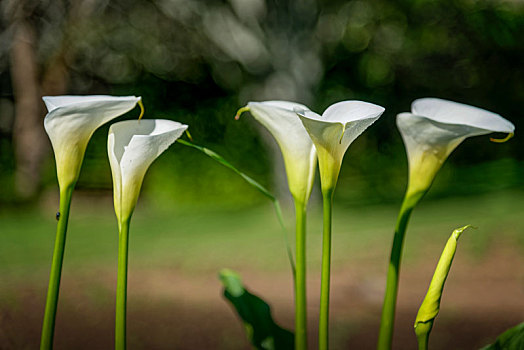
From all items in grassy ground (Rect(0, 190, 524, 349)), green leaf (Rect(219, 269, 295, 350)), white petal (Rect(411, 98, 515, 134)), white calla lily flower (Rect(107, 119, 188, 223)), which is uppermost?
white petal (Rect(411, 98, 515, 134))

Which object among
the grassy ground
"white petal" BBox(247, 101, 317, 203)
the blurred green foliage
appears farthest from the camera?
the blurred green foliage

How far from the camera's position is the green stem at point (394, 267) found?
2.13ft

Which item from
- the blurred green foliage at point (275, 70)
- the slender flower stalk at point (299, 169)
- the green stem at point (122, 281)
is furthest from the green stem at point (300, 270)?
the blurred green foliage at point (275, 70)

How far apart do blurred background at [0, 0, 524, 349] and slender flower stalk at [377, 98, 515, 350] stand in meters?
1.16

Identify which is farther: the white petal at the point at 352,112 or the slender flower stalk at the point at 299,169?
the slender flower stalk at the point at 299,169

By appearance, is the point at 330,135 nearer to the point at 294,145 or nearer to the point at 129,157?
the point at 294,145

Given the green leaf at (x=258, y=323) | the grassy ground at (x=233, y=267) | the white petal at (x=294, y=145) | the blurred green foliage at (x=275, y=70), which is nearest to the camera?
the white petal at (x=294, y=145)

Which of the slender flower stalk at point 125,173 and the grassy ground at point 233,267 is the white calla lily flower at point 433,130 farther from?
the grassy ground at point 233,267

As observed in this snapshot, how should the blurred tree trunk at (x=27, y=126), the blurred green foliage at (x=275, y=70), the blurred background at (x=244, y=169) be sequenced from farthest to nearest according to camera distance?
the blurred tree trunk at (x=27, y=126) < the blurred green foliage at (x=275, y=70) < the blurred background at (x=244, y=169)

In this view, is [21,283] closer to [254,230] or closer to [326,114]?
[254,230]

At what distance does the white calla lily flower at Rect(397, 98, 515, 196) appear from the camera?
582 millimetres

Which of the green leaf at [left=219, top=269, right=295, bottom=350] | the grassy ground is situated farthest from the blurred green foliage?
the green leaf at [left=219, top=269, right=295, bottom=350]

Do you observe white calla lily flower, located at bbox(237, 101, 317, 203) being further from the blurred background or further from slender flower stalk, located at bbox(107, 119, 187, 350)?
the blurred background

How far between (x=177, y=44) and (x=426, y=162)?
16.0ft
